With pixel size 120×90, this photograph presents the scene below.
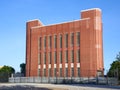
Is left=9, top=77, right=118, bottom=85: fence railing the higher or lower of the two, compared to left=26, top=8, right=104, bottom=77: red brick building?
lower

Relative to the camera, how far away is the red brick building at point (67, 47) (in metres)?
86.2

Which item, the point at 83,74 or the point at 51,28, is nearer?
the point at 83,74

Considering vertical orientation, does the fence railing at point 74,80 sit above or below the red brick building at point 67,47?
below

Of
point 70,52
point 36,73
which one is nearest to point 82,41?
point 70,52

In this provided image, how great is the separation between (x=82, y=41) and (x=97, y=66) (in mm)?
9251

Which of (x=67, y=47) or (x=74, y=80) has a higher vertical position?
(x=67, y=47)

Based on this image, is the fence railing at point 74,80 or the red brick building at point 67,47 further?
the red brick building at point 67,47

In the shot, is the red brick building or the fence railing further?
the red brick building

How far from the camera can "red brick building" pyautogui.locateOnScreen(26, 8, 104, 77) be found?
8625 cm

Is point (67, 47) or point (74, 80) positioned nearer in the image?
point (74, 80)

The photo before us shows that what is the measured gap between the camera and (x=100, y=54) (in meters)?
86.5

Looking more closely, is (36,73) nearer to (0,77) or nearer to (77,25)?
(0,77)

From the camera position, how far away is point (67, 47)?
303 feet

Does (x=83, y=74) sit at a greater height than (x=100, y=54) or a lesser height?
lesser
